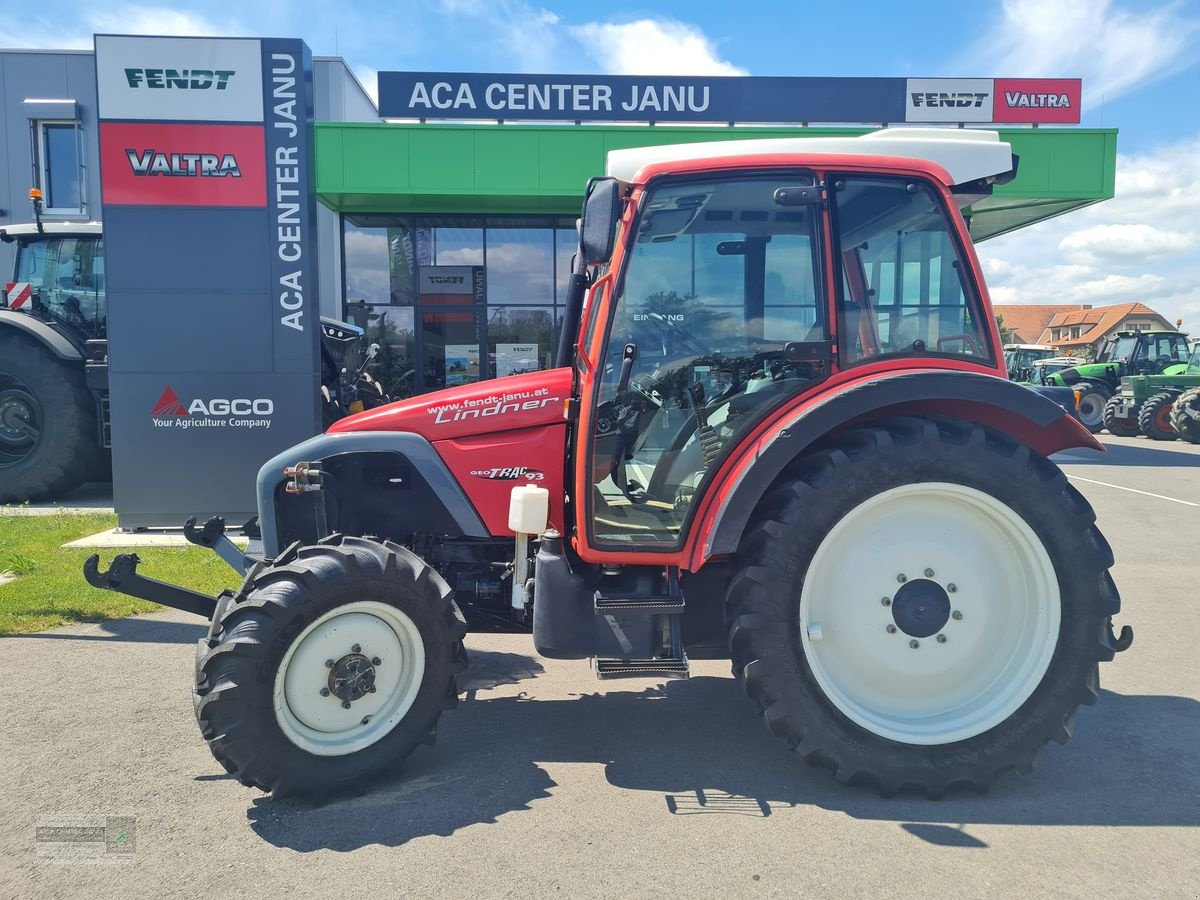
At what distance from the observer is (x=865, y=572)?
3068mm

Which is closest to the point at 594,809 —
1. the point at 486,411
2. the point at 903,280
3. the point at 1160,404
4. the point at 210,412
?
the point at 486,411

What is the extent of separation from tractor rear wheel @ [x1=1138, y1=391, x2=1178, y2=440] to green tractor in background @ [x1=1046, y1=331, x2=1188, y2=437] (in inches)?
78.8

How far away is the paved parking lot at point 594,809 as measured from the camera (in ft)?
8.04

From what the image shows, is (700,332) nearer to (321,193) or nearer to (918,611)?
(918,611)

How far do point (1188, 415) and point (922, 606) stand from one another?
1844cm

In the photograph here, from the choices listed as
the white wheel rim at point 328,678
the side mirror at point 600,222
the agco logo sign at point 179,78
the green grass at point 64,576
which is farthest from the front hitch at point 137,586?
the agco logo sign at point 179,78

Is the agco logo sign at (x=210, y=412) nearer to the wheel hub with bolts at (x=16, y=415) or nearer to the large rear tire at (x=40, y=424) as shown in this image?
the large rear tire at (x=40, y=424)

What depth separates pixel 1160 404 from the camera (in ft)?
61.4

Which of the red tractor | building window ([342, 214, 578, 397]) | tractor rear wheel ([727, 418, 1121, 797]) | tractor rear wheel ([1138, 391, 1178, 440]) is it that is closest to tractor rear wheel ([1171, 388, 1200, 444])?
tractor rear wheel ([1138, 391, 1178, 440])

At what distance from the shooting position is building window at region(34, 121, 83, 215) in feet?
52.7

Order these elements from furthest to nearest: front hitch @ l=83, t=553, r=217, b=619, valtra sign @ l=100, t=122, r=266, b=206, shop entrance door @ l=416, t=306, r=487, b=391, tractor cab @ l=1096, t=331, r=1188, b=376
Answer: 1. tractor cab @ l=1096, t=331, r=1188, b=376
2. shop entrance door @ l=416, t=306, r=487, b=391
3. valtra sign @ l=100, t=122, r=266, b=206
4. front hitch @ l=83, t=553, r=217, b=619

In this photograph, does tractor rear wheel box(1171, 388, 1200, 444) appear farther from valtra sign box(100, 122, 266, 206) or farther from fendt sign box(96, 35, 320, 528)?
valtra sign box(100, 122, 266, 206)

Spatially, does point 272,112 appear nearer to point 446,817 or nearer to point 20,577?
point 20,577

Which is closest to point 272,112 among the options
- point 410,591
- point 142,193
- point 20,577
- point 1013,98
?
point 142,193
